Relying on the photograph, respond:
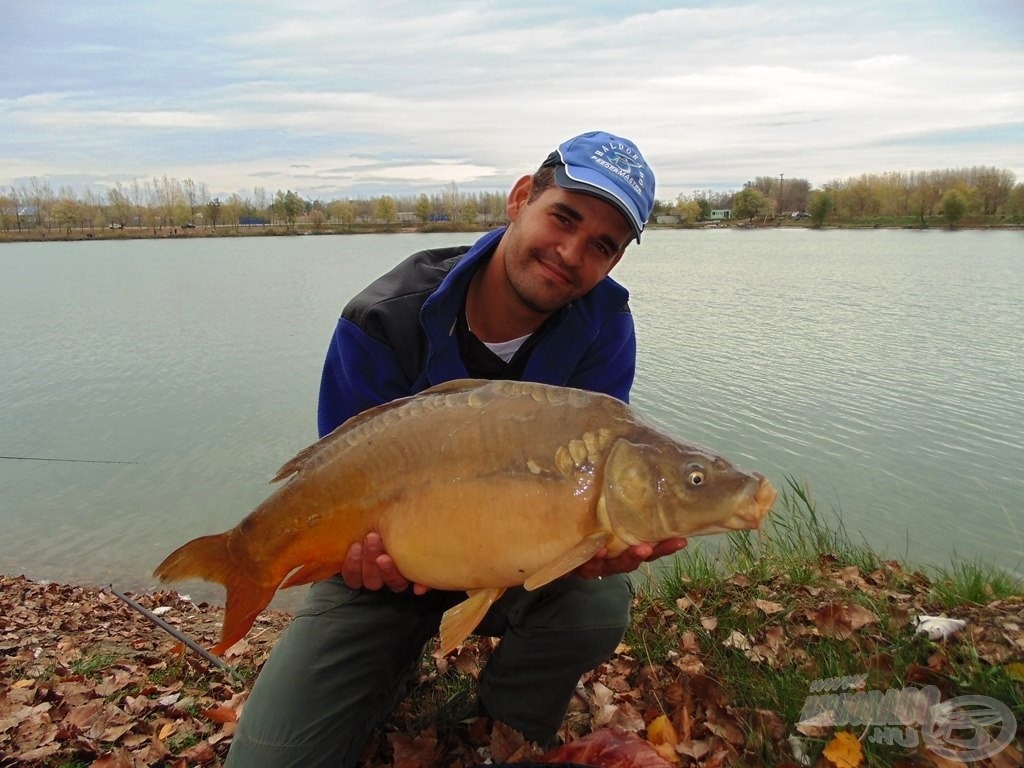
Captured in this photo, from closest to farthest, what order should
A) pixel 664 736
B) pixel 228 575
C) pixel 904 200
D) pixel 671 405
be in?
pixel 228 575
pixel 664 736
pixel 671 405
pixel 904 200

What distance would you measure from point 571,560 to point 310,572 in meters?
0.67

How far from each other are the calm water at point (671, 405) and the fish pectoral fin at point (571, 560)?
349 cm

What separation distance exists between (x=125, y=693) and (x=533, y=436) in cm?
179

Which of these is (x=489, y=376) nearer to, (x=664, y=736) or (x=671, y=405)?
(x=664, y=736)

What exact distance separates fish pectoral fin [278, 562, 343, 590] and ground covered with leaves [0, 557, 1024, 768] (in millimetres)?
591

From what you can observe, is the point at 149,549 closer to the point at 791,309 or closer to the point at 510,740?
the point at 510,740

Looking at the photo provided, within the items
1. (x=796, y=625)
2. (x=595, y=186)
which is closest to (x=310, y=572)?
(x=595, y=186)

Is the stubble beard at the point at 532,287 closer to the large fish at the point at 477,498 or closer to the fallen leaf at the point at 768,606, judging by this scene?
the large fish at the point at 477,498

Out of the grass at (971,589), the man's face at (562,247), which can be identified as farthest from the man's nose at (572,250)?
the grass at (971,589)

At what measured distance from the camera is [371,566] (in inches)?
66.2

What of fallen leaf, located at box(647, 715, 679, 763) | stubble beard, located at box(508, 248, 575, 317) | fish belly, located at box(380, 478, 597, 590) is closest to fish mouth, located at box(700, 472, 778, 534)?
fish belly, located at box(380, 478, 597, 590)

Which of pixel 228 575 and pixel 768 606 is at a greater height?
pixel 228 575

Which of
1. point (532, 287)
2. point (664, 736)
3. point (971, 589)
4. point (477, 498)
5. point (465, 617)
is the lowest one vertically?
point (664, 736)

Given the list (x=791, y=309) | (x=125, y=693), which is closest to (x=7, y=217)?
(x=791, y=309)
